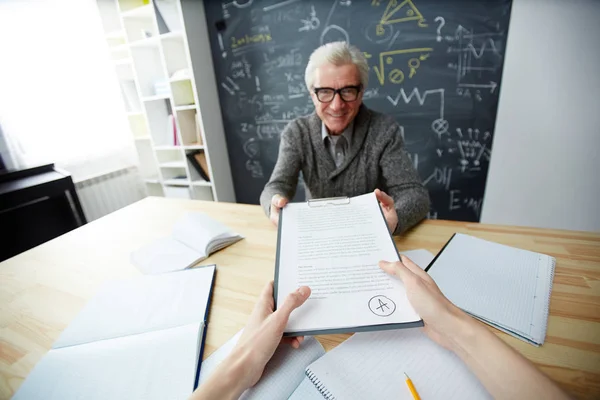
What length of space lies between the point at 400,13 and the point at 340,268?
1.83 meters

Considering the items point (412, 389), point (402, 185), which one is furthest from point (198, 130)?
point (412, 389)

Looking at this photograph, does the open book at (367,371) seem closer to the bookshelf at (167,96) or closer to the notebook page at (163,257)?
the notebook page at (163,257)

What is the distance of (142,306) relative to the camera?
Result: 65 cm

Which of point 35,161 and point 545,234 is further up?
point 35,161

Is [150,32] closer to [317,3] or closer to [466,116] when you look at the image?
[317,3]

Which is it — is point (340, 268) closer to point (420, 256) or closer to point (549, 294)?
point (420, 256)

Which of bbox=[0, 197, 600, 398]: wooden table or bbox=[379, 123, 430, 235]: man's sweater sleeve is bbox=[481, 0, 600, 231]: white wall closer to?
bbox=[379, 123, 430, 235]: man's sweater sleeve

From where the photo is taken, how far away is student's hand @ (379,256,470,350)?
1.43ft

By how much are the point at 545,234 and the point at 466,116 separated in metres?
1.22

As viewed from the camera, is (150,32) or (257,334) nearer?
(257,334)

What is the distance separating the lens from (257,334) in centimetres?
45

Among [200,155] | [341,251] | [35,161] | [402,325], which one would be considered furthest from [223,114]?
[402,325]

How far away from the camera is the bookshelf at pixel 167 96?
225cm

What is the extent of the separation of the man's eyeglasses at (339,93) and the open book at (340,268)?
0.59 meters
